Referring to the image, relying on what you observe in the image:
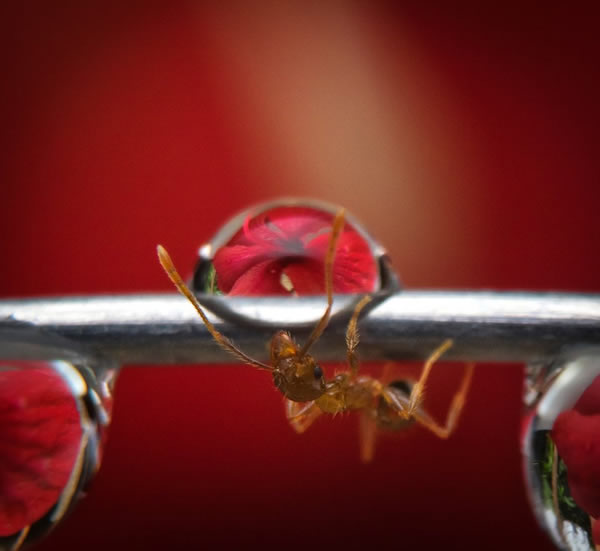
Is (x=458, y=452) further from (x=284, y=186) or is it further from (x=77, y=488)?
(x=77, y=488)

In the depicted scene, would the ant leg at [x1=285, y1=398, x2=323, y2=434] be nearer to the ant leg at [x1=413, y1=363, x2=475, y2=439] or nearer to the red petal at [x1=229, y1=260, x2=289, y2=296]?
the ant leg at [x1=413, y1=363, x2=475, y2=439]

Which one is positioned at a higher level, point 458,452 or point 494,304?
point 494,304

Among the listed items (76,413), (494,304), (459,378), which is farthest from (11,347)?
(459,378)

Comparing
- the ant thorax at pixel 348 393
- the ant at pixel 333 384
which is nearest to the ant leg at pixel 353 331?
the ant at pixel 333 384

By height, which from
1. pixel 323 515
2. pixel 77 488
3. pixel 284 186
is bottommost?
pixel 323 515

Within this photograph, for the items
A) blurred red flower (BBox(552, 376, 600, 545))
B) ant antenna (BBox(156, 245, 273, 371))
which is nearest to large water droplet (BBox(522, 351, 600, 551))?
blurred red flower (BBox(552, 376, 600, 545))

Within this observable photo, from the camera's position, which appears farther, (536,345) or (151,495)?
(151,495)
